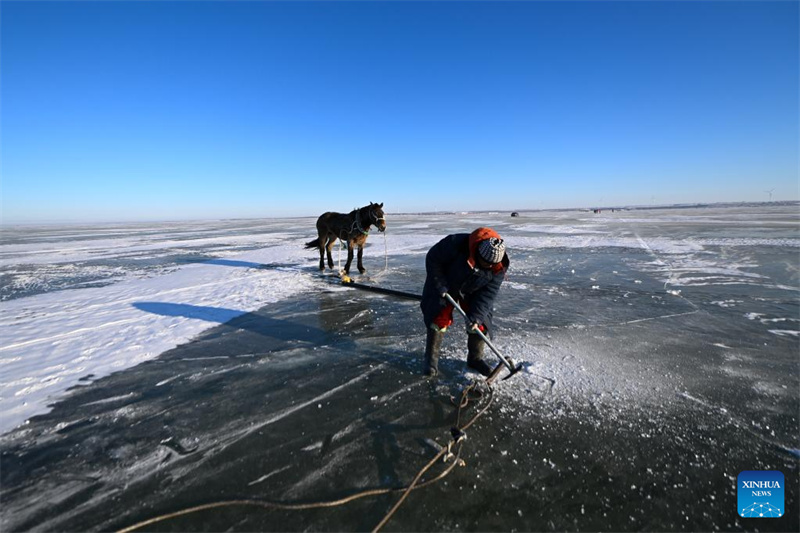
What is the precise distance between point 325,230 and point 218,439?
777 centimetres

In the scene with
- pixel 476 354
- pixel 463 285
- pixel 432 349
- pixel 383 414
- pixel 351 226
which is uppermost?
pixel 351 226

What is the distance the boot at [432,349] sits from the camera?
3732 millimetres

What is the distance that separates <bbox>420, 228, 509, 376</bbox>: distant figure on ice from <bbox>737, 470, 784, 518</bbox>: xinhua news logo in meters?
2.04

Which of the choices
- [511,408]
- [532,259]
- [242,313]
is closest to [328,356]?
[511,408]

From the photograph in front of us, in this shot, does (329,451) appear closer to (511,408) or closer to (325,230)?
(511,408)

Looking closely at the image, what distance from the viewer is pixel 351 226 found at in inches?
363

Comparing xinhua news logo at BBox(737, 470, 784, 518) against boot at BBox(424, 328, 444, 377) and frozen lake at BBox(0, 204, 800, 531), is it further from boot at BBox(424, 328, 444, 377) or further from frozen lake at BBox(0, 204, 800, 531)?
boot at BBox(424, 328, 444, 377)

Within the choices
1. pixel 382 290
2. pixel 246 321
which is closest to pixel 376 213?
pixel 382 290

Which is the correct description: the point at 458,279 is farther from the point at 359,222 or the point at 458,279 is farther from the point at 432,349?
the point at 359,222

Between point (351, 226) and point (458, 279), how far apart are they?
242 inches

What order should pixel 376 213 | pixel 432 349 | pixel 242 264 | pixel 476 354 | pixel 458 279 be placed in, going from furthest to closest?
1. pixel 242 264
2. pixel 376 213
3. pixel 476 354
4. pixel 432 349
5. pixel 458 279

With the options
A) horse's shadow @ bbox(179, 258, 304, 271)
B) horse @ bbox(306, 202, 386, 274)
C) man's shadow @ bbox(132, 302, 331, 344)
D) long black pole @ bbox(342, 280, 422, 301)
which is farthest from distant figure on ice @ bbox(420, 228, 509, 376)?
horse's shadow @ bbox(179, 258, 304, 271)

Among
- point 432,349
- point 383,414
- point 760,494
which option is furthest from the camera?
point 432,349

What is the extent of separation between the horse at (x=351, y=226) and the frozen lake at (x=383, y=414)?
3145mm
